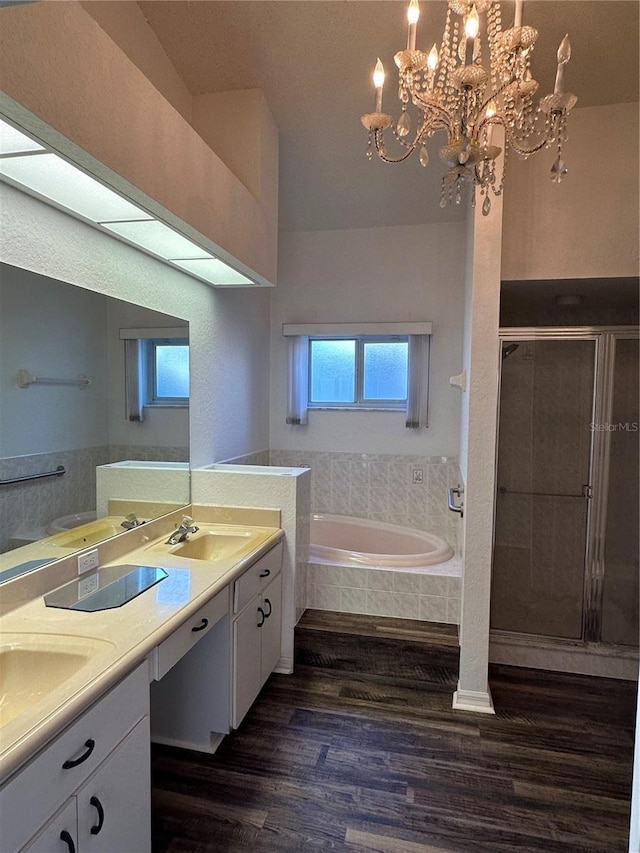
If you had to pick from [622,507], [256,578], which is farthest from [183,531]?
[622,507]

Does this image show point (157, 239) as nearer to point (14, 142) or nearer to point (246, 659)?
point (14, 142)

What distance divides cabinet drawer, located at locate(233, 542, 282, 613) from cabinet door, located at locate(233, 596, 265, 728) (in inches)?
1.9

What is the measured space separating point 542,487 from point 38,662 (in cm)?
274

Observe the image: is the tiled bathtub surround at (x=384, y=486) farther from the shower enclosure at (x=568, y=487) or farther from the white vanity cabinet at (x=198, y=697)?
the white vanity cabinet at (x=198, y=697)

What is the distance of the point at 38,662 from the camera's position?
1.27 m

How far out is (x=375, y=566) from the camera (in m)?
3.19

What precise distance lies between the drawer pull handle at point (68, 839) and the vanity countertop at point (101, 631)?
247mm

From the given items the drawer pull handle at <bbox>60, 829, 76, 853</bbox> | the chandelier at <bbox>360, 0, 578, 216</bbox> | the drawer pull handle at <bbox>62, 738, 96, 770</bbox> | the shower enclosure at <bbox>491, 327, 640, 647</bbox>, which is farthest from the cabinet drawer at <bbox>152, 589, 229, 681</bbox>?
the shower enclosure at <bbox>491, 327, 640, 647</bbox>

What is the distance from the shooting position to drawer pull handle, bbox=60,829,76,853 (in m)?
1.02

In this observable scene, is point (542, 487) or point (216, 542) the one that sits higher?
point (542, 487)

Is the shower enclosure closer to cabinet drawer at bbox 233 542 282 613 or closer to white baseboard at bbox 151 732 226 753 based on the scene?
cabinet drawer at bbox 233 542 282 613

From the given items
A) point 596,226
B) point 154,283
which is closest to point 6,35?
point 154,283

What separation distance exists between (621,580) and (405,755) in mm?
1731

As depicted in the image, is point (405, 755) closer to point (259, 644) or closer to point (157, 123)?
point (259, 644)
